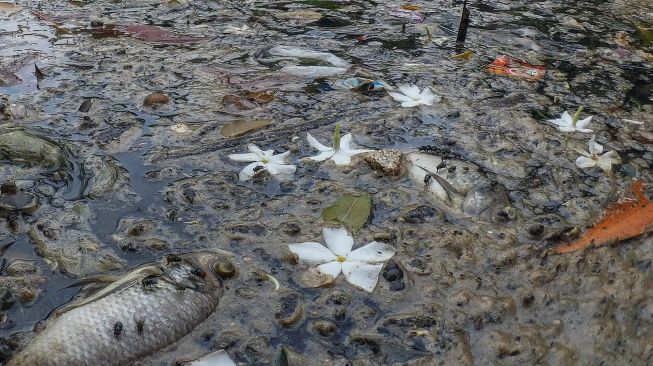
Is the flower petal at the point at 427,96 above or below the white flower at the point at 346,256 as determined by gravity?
below

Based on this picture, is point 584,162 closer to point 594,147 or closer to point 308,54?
point 594,147

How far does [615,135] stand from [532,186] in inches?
29.6

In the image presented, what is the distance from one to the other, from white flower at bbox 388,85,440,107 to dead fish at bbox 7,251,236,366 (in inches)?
65.2

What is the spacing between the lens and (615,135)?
292 cm

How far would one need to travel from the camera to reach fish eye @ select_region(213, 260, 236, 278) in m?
1.91

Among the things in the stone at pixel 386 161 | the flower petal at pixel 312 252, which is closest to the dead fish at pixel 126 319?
the flower petal at pixel 312 252

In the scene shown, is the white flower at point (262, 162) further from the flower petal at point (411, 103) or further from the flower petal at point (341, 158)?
the flower petal at point (411, 103)

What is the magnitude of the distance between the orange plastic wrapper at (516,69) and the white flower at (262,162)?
66.7 inches

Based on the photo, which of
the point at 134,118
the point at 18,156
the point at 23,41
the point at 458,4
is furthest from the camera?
the point at 458,4

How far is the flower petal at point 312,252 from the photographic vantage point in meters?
2.00

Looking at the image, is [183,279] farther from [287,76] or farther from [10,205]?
[287,76]

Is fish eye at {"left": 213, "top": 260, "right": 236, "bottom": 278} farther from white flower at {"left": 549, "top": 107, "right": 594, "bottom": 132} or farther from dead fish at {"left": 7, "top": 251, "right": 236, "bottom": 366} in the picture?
white flower at {"left": 549, "top": 107, "right": 594, "bottom": 132}

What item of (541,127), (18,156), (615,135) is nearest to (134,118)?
(18,156)

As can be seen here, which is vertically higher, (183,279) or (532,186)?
(183,279)
